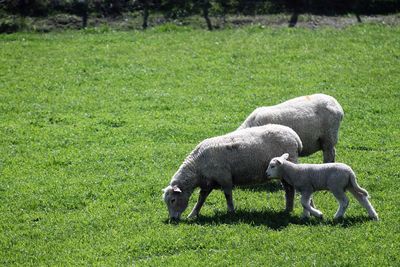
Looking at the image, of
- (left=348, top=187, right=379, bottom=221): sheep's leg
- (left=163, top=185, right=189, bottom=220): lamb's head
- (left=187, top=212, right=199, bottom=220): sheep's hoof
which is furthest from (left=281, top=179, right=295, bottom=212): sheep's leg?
(left=163, top=185, right=189, bottom=220): lamb's head

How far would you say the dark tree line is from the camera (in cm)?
2861

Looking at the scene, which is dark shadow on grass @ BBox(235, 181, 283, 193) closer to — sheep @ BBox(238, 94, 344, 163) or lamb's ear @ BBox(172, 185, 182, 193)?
sheep @ BBox(238, 94, 344, 163)

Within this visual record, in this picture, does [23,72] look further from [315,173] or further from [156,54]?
[315,173]

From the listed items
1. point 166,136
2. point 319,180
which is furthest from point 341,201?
point 166,136

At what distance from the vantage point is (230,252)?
42.2 feet

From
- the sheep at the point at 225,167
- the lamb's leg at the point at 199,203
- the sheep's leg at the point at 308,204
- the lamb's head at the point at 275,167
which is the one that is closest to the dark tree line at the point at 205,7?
the sheep at the point at 225,167

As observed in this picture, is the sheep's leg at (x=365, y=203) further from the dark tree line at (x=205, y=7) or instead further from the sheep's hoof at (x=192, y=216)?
the dark tree line at (x=205, y=7)

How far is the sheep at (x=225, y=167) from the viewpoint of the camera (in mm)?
14555

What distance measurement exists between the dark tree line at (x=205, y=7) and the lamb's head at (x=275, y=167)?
14950 millimetres

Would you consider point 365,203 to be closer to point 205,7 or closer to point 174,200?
point 174,200

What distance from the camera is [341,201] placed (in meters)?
13.8

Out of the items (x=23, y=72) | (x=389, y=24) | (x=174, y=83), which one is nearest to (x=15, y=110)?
(x=23, y=72)

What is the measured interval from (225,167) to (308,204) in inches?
62.7

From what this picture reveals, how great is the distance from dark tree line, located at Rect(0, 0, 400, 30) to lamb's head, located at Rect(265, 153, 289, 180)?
589 inches
